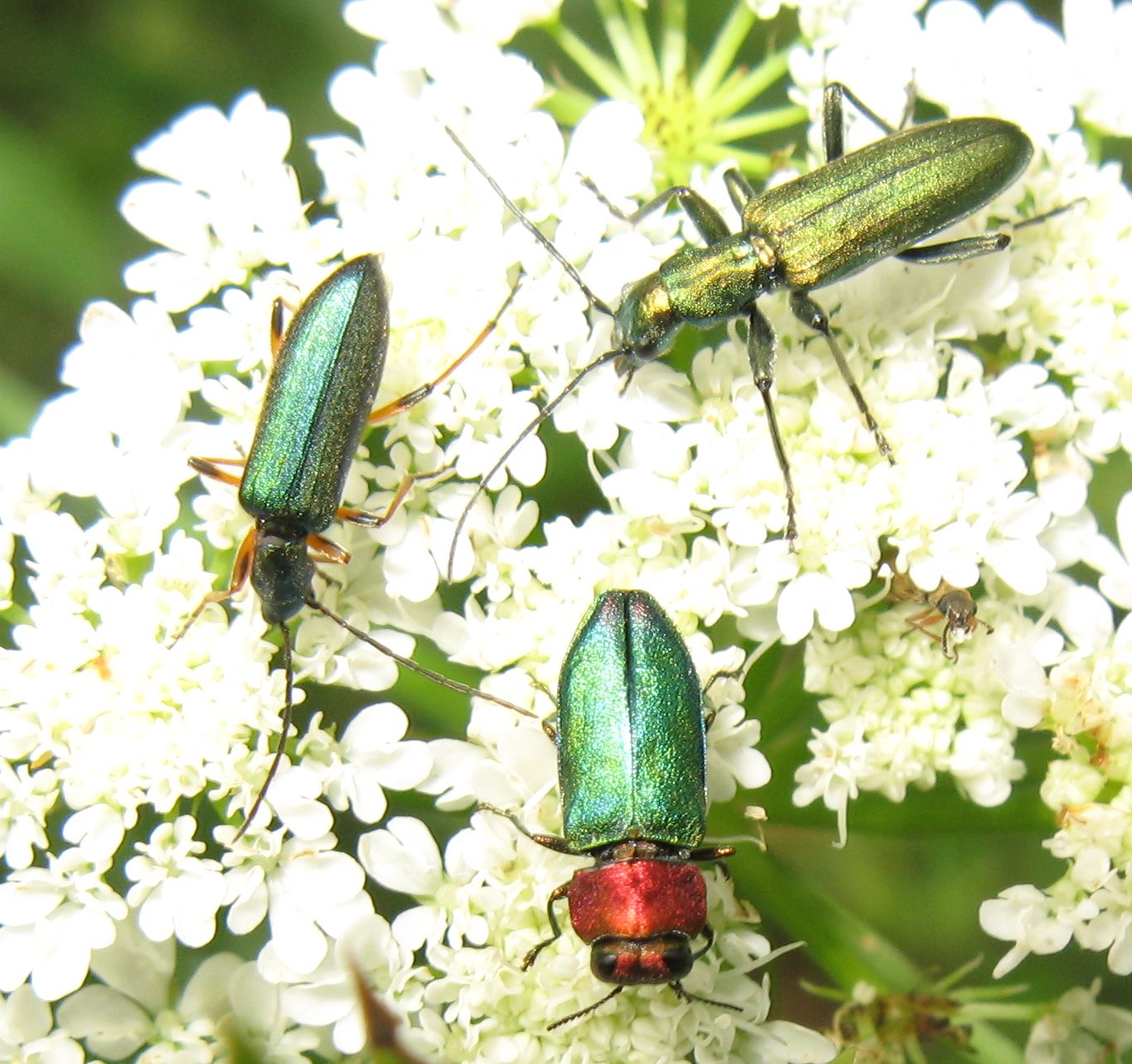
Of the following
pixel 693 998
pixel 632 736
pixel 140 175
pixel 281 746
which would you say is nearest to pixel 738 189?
pixel 632 736

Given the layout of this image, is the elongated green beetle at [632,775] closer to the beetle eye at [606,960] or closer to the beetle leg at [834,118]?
the beetle eye at [606,960]

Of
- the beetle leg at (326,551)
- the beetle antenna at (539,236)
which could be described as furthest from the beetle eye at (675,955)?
the beetle antenna at (539,236)

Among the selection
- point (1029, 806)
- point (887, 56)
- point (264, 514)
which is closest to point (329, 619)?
point (264, 514)

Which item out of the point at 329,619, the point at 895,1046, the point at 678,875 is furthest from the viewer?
the point at 895,1046

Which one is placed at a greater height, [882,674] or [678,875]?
[882,674]

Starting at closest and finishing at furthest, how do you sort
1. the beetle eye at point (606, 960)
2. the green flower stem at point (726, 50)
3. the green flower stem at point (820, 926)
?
the beetle eye at point (606, 960), the green flower stem at point (820, 926), the green flower stem at point (726, 50)

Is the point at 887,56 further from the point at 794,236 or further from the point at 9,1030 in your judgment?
the point at 9,1030
